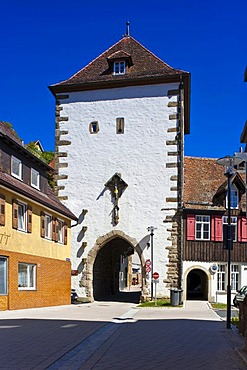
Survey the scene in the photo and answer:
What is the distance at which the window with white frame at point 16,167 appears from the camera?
77.0ft

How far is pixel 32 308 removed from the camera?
76.7 feet

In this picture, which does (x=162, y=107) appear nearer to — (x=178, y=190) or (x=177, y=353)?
(x=178, y=190)

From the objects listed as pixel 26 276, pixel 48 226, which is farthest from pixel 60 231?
pixel 26 276

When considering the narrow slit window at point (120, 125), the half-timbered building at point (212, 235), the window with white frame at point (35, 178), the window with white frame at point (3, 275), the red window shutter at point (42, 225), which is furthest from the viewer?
the narrow slit window at point (120, 125)

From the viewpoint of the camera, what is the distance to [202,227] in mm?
34000

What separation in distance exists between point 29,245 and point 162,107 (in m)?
14.2

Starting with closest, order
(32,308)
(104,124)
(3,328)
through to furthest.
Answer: (3,328), (32,308), (104,124)

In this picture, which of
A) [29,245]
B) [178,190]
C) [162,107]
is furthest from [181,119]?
[29,245]

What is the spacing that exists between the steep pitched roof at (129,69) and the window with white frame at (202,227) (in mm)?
9112

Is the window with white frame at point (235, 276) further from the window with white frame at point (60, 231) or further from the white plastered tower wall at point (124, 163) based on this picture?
the window with white frame at point (60, 231)

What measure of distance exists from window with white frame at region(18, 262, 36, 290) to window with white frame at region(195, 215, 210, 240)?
13.0 metres

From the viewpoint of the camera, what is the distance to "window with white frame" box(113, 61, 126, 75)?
3450 centimetres

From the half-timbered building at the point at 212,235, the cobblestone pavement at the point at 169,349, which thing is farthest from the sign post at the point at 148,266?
the cobblestone pavement at the point at 169,349

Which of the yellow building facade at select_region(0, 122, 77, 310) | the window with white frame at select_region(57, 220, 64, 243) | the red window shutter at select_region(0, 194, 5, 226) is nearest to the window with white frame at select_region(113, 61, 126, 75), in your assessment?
the yellow building facade at select_region(0, 122, 77, 310)
